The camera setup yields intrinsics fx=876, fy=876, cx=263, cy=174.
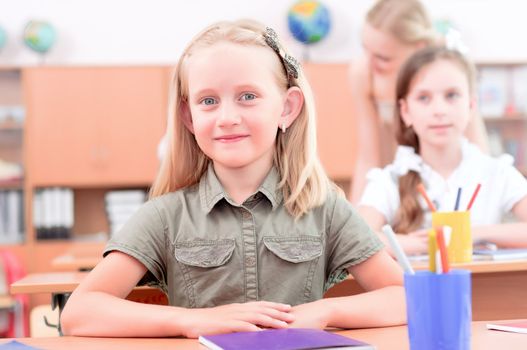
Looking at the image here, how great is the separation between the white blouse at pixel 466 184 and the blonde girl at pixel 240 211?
3.22 feet

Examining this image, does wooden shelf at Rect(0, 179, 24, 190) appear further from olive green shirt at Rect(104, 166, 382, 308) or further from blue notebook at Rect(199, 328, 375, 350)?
blue notebook at Rect(199, 328, 375, 350)

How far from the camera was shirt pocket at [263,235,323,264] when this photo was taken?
5.33ft

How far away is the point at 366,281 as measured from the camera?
1.62 metres

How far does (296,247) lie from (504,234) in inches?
39.3

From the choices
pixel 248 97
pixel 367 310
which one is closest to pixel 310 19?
pixel 248 97

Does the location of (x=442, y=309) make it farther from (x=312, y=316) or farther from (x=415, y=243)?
(x=415, y=243)

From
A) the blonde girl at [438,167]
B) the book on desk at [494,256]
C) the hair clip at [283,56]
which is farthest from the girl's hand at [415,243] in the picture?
the hair clip at [283,56]

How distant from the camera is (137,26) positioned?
20.0 feet

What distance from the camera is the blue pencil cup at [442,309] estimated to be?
1.10m

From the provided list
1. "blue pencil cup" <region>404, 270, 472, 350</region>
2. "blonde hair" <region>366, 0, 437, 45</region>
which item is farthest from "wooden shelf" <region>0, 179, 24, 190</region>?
"blue pencil cup" <region>404, 270, 472, 350</region>

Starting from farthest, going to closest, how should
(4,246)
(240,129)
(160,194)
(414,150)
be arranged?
(4,246) → (414,150) → (160,194) → (240,129)

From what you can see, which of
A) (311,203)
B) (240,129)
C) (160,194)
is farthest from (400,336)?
(160,194)

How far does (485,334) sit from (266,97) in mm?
590

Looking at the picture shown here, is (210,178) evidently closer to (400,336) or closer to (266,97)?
(266,97)
